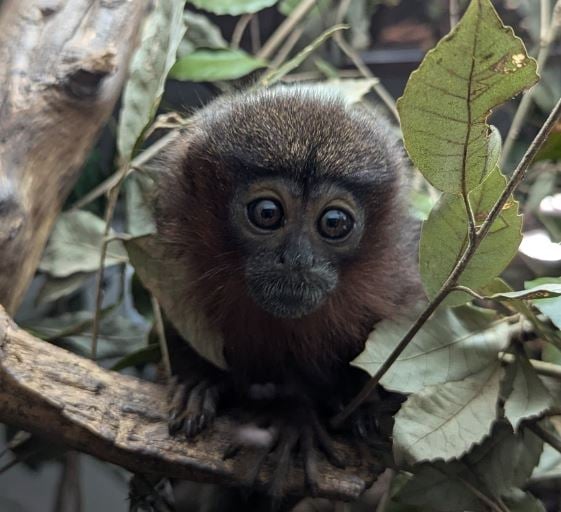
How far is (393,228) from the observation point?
1819 millimetres

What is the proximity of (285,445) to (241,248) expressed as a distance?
444 mm

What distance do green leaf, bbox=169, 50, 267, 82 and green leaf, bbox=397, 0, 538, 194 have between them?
4.07 feet

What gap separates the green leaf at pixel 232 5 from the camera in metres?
2.22

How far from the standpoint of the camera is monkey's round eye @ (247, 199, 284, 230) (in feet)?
5.22

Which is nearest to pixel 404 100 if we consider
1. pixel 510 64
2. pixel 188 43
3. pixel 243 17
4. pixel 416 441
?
pixel 510 64

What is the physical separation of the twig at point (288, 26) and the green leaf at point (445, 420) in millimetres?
1601

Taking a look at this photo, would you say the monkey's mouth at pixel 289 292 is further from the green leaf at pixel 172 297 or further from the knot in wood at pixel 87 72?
the knot in wood at pixel 87 72

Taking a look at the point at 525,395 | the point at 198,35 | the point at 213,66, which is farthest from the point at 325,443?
the point at 198,35

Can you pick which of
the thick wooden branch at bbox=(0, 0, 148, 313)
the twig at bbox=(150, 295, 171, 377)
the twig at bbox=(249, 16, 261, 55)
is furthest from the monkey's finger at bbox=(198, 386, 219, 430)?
the twig at bbox=(249, 16, 261, 55)

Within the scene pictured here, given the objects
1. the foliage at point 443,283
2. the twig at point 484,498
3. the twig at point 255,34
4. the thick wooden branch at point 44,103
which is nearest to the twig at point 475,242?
the foliage at point 443,283

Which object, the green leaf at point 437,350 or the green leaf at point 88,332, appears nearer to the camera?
the green leaf at point 437,350

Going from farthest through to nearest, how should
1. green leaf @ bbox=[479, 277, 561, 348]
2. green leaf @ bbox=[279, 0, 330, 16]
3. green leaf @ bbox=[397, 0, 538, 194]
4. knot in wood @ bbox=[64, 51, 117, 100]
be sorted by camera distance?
green leaf @ bbox=[279, 0, 330, 16]
knot in wood @ bbox=[64, 51, 117, 100]
green leaf @ bbox=[479, 277, 561, 348]
green leaf @ bbox=[397, 0, 538, 194]

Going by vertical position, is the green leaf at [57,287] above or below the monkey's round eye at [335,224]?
below

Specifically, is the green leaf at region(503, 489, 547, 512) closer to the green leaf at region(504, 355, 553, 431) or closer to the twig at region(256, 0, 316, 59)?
the green leaf at region(504, 355, 553, 431)
